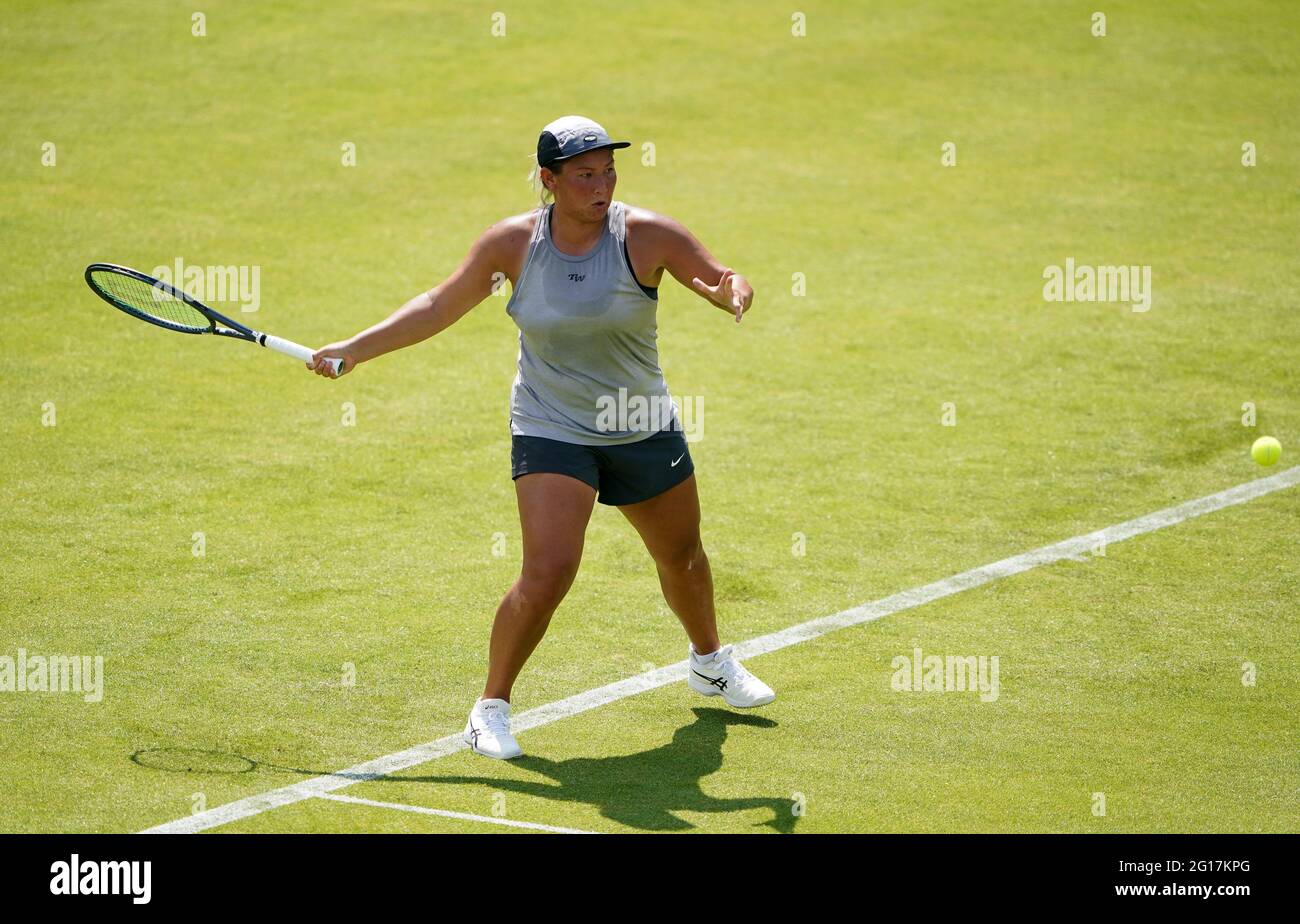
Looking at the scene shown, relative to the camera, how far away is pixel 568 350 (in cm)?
665

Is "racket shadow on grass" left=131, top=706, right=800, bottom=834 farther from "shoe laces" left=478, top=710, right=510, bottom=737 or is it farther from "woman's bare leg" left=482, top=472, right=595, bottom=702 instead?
"woman's bare leg" left=482, top=472, right=595, bottom=702

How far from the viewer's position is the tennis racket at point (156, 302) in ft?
23.7

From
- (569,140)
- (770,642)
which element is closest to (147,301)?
(569,140)

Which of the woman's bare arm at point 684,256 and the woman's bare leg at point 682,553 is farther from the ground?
the woman's bare arm at point 684,256

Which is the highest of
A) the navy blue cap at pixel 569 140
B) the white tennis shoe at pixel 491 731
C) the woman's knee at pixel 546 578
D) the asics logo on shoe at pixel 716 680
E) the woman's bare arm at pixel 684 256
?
the navy blue cap at pixel 569 140

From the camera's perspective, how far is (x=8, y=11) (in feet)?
53.0

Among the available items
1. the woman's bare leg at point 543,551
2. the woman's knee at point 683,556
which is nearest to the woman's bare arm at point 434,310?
the woman's bare leg at point 543,551

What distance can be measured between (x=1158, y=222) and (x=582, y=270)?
367 inches

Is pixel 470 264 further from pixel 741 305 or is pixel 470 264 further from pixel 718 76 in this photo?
pixel 718 76

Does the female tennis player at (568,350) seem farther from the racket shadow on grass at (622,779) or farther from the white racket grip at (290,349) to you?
the racket shadow on grass at (622,779)

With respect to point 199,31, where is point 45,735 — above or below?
below

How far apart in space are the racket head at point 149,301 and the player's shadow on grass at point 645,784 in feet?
7.98
